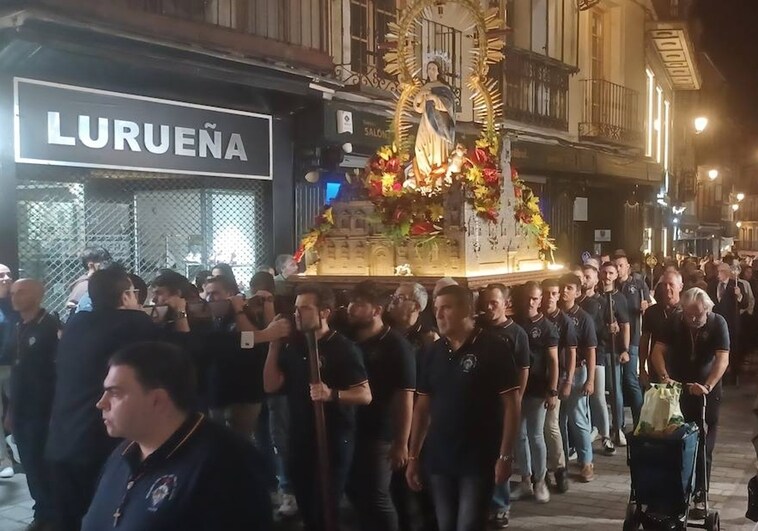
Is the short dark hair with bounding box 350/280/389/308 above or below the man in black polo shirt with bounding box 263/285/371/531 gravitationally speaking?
above

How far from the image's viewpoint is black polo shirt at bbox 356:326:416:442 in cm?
527

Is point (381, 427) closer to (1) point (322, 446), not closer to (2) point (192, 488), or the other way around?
(1) point (322, 446)

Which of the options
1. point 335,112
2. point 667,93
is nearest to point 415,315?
point 335,112

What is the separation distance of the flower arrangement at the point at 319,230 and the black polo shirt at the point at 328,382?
3005 mm

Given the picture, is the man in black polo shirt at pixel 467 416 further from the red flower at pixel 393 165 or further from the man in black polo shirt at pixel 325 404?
the red flower at pixel 393 165

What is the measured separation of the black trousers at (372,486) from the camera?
5199mm

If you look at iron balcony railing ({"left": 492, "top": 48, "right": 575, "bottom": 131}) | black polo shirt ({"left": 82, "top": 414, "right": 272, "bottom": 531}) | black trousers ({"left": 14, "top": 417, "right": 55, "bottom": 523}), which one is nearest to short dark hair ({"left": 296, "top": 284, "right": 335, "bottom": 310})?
black polo shirt ({"left": 82, "top": 414, "right": 272, "bottom": 531})

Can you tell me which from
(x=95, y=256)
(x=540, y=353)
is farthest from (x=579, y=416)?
(x=95, y=256)

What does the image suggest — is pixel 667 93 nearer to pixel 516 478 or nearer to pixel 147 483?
pixel 516 478

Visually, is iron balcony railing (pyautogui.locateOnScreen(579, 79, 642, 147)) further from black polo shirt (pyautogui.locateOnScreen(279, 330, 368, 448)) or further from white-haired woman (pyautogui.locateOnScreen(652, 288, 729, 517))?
black polo shirt (pyautogui.locateOnScreen(279, 330, 368, 448))

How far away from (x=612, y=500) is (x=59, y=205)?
6.51 meters

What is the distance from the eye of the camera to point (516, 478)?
7551 millimetres

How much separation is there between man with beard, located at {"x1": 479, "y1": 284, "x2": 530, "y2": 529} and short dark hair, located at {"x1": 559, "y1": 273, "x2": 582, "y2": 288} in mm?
1815

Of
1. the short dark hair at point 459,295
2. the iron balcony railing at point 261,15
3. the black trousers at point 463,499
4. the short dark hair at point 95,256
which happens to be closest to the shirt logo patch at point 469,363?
the short dark hair at point 459,295
